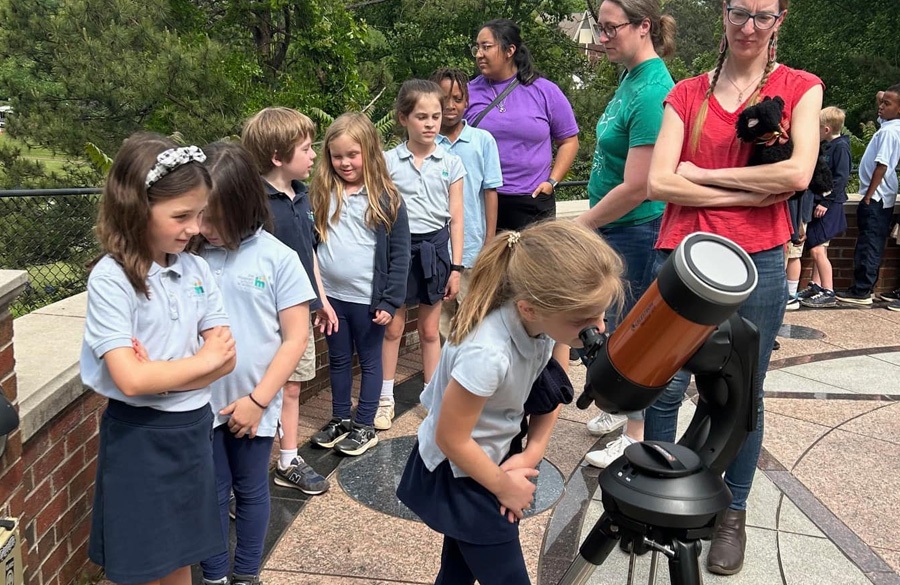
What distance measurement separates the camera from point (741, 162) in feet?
8.98

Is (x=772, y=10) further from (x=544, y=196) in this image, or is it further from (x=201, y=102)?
(x=201, y=102)

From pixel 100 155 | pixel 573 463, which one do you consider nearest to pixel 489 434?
pixel 573 463

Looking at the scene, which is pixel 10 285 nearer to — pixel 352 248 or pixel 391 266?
pixel 352 248

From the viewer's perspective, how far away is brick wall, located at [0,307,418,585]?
7.69ft

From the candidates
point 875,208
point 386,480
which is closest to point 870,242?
point 875,208

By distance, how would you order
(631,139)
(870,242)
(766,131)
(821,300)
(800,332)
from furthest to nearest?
(870,242) < (821,300) < (800,332) < (631,139) < (766,131)

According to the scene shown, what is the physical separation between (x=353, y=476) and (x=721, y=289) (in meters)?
2.59

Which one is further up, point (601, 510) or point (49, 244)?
point (601, 510)

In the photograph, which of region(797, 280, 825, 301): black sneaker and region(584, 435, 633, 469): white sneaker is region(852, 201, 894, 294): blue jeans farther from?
region(584, 435, 633, 469): white sneaker

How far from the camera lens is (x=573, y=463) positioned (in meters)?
3.90

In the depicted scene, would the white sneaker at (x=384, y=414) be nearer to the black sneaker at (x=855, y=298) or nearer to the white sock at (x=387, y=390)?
the white sock at (x=387, y=390)

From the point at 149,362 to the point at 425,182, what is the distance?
2321 mm

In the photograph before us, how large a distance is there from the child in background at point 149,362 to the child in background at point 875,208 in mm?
6925

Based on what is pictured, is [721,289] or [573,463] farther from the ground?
[721,289]
